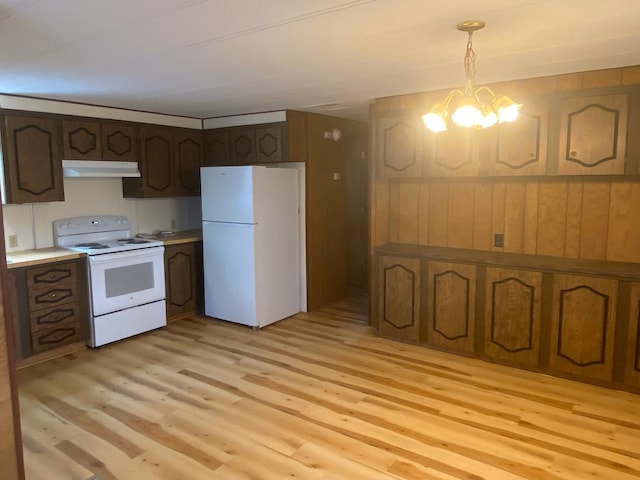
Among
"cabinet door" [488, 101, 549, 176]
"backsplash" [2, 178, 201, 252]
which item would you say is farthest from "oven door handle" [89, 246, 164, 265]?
"cabinet door" [488, 101, 549, 176]

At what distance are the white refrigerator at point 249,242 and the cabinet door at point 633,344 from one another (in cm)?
308

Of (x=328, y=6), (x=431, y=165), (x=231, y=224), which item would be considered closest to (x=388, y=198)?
(x=431, y=165)

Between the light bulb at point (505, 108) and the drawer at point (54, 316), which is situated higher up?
the light bulb at point (505, 108)

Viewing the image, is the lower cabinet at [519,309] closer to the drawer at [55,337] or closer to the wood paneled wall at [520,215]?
the wood paneled wall at [520,215]

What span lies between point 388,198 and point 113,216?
9.31ft

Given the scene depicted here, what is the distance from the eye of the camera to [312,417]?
9.76ft

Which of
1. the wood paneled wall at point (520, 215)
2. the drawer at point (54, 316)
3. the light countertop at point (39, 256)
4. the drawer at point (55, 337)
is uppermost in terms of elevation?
the wood paneled wall at point (520, 215)

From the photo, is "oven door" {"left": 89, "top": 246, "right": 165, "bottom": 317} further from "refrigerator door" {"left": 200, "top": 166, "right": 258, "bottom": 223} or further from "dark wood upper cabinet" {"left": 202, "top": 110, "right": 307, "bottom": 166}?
"dark wood upper cabinet" {"left": 202, "top": 110, "right": 307, "bottom": 166}

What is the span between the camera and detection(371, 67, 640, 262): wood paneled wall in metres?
3.40

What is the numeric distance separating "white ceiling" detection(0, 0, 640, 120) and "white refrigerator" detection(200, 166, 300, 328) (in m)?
1.00

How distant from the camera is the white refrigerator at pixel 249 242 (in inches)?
180

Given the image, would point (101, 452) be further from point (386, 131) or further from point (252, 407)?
point (386, 131)

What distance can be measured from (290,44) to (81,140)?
2.69m

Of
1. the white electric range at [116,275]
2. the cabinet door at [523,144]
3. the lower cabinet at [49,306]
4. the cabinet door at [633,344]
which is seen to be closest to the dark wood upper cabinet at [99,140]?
the white electric range at [116,275]
